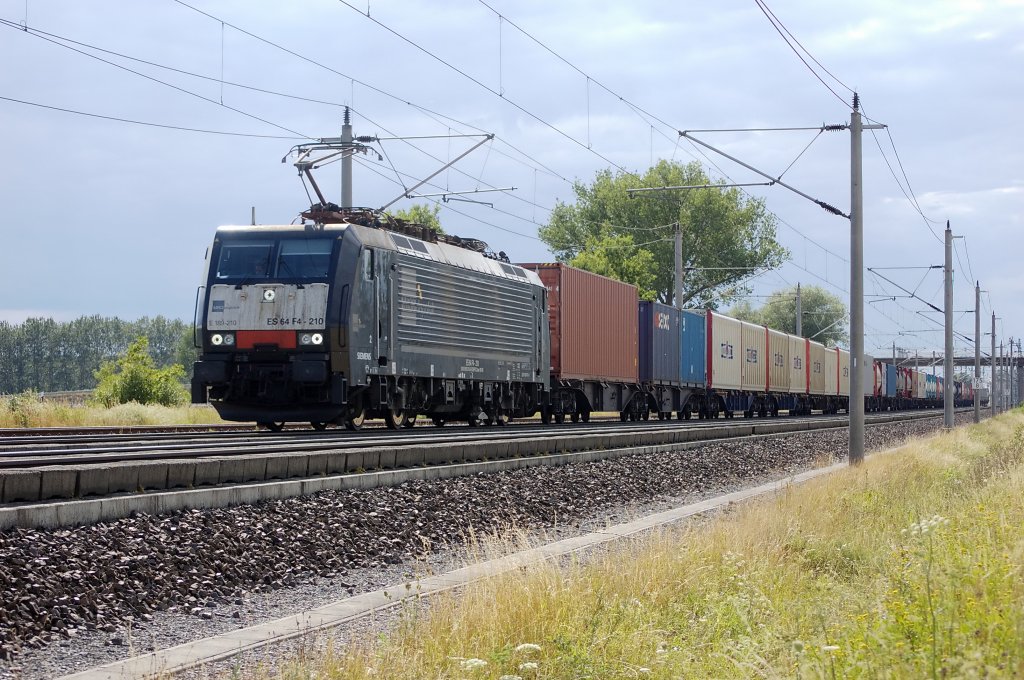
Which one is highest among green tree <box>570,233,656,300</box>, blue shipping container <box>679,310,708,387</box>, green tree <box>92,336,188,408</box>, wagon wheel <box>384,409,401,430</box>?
green tree <box>570,233,656,300</box>

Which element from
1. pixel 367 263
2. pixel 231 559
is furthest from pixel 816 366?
pixel 231 559

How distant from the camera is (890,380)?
233ft

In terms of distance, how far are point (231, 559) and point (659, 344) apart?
1105 inches

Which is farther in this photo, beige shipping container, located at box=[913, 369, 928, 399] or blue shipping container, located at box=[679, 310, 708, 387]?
beige shipping container, located at box=[913, 369, 928, 399]

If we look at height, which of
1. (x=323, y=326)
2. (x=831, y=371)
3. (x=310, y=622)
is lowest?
(x=310, y=622)

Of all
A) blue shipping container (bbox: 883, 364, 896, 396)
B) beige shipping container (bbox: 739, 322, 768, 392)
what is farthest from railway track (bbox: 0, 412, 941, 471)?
blue shipping container (bbox: 883, 364, 896, 396)

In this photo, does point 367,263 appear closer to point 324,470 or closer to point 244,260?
point 244,260

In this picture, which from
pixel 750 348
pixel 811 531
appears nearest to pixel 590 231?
pixel 750 348

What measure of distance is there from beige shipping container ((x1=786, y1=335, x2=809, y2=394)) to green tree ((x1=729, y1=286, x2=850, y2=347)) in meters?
57.4

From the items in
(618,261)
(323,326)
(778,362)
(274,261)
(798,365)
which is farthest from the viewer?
Answer: (618,261)

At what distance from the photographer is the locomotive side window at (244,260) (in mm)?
19906

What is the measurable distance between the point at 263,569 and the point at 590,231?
77.8m

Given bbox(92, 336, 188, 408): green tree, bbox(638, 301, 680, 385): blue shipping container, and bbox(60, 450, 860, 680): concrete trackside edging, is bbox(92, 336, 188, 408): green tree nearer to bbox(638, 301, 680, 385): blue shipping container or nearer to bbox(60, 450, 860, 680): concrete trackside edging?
bbox(638, 301, 680, 385): blue shipping container

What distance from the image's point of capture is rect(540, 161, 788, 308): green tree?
83.0m
